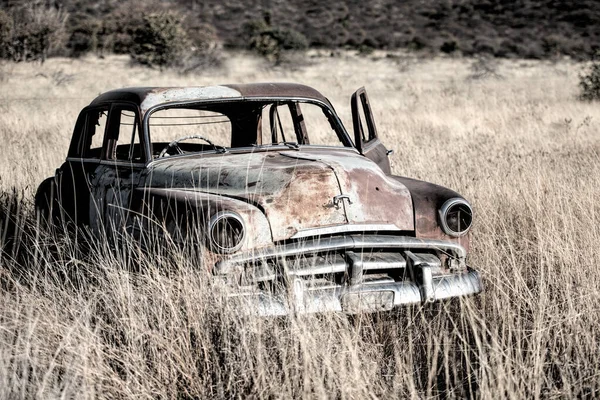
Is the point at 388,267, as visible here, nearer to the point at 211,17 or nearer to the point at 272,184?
the point at 272,184

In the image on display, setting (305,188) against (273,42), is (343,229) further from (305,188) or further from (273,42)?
(273,42)

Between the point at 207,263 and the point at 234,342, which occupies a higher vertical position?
the point at 207,263

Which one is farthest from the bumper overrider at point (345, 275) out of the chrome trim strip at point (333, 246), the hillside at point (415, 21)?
the hillside at point (415, 21)

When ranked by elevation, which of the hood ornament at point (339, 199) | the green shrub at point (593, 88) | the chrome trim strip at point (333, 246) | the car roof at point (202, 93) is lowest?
the green shrub at point (593, 88)

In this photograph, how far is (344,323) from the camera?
323 centimetres

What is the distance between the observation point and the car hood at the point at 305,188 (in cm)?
361

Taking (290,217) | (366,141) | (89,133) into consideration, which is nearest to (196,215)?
(290,217)

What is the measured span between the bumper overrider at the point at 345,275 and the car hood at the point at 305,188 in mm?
140

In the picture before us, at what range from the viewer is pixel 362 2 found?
54.0m

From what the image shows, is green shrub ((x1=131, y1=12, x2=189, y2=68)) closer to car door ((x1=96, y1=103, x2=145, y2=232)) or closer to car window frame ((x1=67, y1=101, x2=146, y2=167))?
car window frame ((x1=67, y1=101, x2=146, y2=167))

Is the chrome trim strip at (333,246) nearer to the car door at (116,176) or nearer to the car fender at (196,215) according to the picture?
the car fender at (196,215)

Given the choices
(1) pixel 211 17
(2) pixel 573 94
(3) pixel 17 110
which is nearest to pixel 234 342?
(3) pixel 17 110

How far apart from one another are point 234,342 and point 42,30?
983 inches

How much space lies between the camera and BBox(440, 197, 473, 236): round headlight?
387cm
